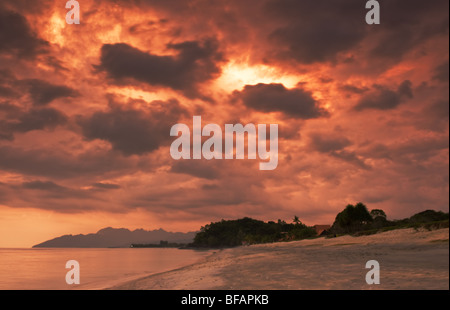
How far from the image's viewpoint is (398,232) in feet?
140
